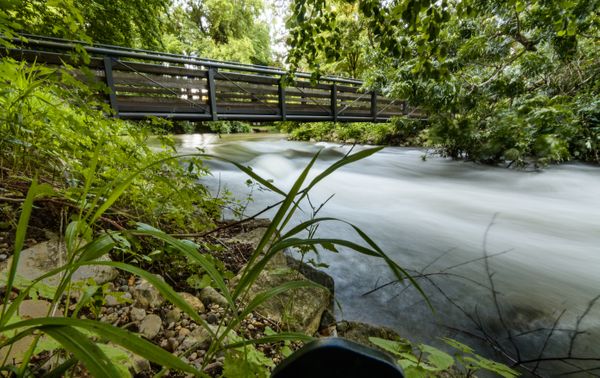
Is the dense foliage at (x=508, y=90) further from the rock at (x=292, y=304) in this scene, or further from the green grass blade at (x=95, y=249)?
the green grass blade at (x=95, y=249)

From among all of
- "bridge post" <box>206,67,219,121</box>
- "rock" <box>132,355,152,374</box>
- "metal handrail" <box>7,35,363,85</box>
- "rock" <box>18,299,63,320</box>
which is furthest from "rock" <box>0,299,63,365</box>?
"bridge post" <box>206,67,219,121</box>

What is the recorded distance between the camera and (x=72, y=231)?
0.73 meters

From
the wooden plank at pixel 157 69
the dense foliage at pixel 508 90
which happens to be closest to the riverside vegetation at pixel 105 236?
the dense foliage at pixel 508 90

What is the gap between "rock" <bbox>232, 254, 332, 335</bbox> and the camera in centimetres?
134

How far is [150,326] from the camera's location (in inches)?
42.6

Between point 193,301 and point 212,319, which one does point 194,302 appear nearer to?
point 193,301

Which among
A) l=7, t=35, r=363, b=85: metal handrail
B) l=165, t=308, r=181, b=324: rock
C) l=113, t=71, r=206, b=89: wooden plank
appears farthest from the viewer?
l=113, t=71, r=206, b=89: wooden plank

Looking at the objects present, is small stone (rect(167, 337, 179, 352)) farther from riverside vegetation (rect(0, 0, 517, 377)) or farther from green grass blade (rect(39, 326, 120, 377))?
green grass blade (rect(39, 326, 120, 377))

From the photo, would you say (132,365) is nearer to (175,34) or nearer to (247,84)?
(247,84)

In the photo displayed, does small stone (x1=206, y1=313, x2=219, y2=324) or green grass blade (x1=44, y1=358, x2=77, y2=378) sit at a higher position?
green grass blade (x1=44, y1=358, x2=77, y2=378)

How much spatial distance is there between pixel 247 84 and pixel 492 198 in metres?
5.97

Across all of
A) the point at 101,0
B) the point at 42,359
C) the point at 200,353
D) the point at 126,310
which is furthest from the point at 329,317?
the point at 101,0

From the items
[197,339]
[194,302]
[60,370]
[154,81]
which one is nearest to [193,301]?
[194,302]

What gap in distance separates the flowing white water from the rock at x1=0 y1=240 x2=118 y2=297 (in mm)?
1312
